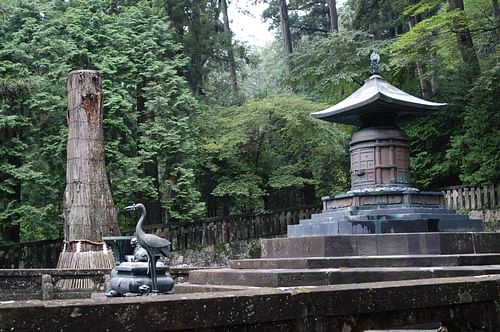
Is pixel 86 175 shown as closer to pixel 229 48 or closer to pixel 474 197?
pixel 229 48

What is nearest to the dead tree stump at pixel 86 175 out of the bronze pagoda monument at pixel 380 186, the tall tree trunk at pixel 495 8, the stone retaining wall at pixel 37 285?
the stone retaining wall at pixel 37 285

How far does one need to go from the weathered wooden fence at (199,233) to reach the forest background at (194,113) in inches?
24.6

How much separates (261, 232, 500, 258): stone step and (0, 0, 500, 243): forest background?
9.21 m

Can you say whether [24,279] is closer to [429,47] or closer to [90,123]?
[90,123]

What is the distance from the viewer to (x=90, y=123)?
14.5 metres

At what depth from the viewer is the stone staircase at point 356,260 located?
682cm

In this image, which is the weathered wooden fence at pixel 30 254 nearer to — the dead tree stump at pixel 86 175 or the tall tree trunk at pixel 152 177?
the dead tree stump at pixel 86 175

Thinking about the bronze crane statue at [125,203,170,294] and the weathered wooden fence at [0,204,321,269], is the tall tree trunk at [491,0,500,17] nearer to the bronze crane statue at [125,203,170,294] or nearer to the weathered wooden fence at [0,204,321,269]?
the weathered wooden fence at [0,204,321,269]

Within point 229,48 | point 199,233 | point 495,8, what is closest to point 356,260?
point 199,233

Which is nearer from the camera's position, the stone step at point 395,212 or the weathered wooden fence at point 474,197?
the stone step at point 395,212

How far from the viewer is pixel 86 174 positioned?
47.0 ft

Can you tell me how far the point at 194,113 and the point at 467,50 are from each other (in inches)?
391

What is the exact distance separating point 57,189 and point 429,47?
1278 centimetres

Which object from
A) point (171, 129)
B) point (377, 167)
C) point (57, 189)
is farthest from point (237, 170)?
point (377, 167)
